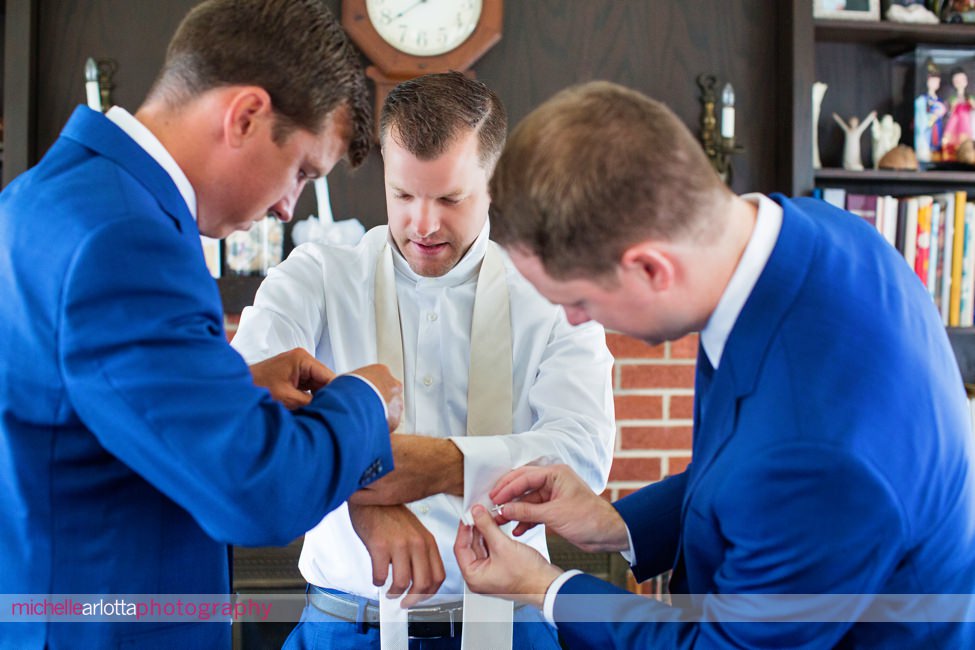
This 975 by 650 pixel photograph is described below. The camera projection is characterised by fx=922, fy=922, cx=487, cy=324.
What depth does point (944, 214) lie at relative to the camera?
310 cm

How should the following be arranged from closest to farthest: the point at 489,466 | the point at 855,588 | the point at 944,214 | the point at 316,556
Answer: the point at 855,588 → the point at 489,466 → the point at 316,556 → the point at 944,214

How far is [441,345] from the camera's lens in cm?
180

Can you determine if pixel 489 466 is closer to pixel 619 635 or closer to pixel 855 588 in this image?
pixel 619 635

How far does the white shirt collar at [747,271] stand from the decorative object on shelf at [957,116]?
98.0 inches

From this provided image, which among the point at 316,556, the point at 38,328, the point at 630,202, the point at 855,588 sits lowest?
the point at 316,556

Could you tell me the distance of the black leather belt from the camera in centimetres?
162

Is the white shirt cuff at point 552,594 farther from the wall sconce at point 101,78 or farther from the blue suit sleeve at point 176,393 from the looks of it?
the wall sconce at point 101,78

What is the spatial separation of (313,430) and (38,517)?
32 cm

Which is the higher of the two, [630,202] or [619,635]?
[630,202]

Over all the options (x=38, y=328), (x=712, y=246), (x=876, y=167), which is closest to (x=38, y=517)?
(x=38, y=328)

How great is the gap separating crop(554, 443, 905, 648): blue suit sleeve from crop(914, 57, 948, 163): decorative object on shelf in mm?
2563

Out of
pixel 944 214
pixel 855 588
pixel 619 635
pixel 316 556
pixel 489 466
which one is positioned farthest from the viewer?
pixel 944 214

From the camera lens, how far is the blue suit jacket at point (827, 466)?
A: 0.94 meters

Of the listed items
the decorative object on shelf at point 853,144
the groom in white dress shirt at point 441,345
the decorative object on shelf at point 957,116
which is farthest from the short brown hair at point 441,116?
the decorative object on shelf at point 957,116
